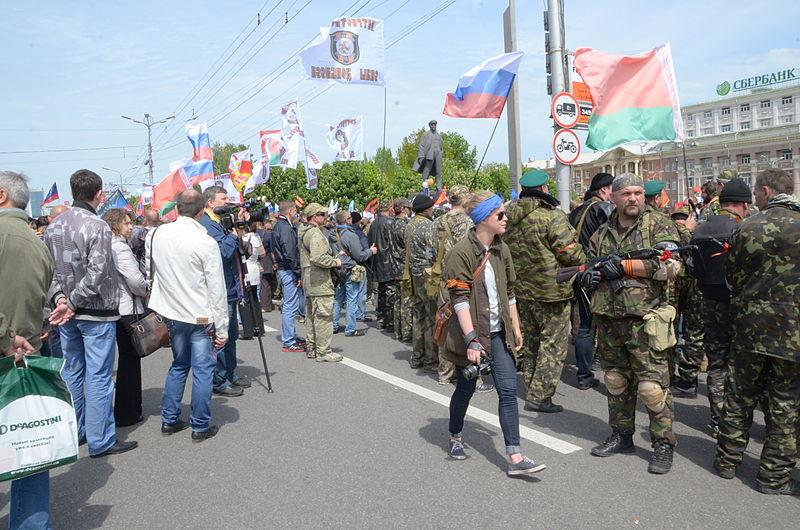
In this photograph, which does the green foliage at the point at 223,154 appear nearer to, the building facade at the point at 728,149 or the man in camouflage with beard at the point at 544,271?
Result: the building facade at the point at 728,149

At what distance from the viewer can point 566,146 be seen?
31.0 ft

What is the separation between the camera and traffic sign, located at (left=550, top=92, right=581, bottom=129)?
9523 millimetres

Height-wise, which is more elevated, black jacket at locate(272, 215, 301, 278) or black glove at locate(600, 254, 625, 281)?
black jacket at locate(272, 215, 301, 278)

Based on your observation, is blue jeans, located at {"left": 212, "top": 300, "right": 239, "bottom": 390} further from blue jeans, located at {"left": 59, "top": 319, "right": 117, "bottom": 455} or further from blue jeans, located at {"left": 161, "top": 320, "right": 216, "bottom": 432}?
blue jeans, located at {"left": 59, "top": 319, "right": 117, "bottom": 455}

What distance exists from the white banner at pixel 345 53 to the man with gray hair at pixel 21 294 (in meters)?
8.97

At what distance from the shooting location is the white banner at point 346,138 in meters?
17.2

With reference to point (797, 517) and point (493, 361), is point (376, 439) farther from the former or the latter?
point (797, 517)

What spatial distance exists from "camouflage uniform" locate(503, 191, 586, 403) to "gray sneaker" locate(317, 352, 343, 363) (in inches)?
119

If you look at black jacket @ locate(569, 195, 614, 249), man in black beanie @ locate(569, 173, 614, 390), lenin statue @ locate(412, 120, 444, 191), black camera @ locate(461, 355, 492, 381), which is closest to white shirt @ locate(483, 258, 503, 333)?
black camera @ locate(461, 355, 492, 381)

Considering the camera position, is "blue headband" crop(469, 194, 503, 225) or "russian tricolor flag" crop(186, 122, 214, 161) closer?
"blue headband" crop(469, 194, 503, 225)

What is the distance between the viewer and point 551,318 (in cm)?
578

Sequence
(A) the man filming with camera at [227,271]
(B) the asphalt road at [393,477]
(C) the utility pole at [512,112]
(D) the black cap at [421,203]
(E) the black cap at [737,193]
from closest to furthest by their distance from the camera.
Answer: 1. (B) the asphalt road at [393,477]
2. (E) the black cap at [737,193]
3. (A) the man filming with camera at [227,271]
4. (D) the black cap at [421,203]
5. (C) the utility pole at [512,112]

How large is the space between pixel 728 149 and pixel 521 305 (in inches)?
4031

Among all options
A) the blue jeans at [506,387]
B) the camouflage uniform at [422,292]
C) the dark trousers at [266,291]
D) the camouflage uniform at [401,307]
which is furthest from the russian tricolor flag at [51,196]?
the blue jeans at [506,387]
